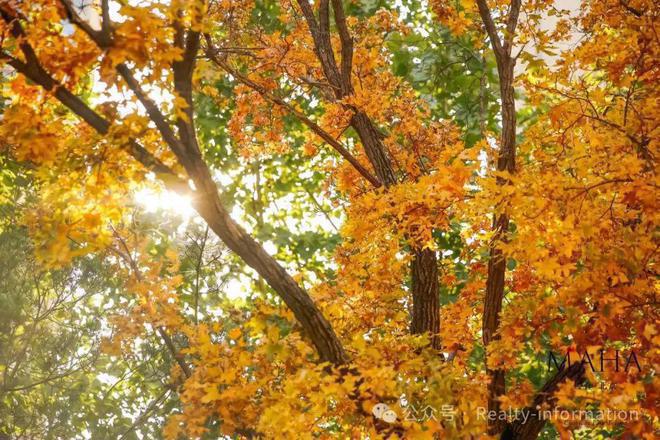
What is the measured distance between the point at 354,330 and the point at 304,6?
3.66 meters

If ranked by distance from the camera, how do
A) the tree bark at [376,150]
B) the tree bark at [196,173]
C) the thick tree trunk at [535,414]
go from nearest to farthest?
the tree bark at [196,173], the thick tree trunk at [535,414], the tree bark at [376,150]

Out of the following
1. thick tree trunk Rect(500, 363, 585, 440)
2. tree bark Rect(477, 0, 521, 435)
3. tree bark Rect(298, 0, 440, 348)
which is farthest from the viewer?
tree bark Rect(298, 0, 440, 348)

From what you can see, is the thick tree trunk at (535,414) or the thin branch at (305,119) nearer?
the thick tree trunk at (535,414)

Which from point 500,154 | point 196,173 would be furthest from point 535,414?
point 196,173

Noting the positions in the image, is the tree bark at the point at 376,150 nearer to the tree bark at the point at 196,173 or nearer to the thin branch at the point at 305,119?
the thin branch at the point at 305,119

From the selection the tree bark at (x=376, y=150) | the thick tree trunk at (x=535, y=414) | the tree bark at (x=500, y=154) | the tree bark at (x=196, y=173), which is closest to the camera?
the tree bark at (x=196, y=173)

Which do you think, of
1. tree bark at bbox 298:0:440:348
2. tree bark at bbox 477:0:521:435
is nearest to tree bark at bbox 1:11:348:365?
tree bark at bbox 477:0:521:435

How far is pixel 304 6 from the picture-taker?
700 centimetres

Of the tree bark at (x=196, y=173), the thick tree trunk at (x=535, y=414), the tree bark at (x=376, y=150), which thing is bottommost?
the thick tree trunk at (x=535, y=414)

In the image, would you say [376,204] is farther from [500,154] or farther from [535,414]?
[535,414]

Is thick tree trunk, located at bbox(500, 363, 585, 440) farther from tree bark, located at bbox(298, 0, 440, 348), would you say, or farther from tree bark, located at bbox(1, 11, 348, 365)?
tree bark, located at bbox(1, 11, 348, 365)

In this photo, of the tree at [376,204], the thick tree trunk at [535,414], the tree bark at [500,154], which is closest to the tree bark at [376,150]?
the tree at [376,204]

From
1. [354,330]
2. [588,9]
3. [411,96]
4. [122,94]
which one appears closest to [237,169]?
[411,96]

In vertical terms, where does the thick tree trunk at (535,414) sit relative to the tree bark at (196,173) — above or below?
below
